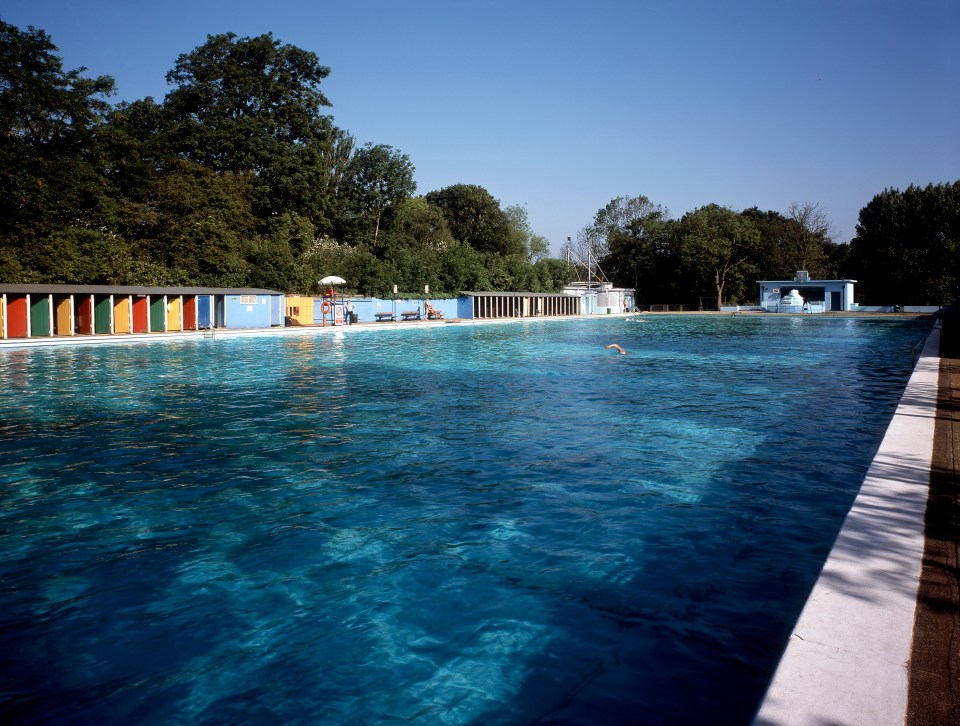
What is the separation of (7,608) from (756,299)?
75.6m

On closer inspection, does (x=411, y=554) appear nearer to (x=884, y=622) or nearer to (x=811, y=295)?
(x=884, y=622)

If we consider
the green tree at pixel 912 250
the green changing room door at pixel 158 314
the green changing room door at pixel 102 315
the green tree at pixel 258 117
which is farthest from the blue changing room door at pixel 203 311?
the green tree at pixel 912 250

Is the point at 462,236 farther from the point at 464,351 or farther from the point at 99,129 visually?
the point at 464,351

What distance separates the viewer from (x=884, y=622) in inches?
134

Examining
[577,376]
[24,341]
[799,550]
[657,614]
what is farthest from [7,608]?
[24,341]

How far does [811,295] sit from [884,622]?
66.7 m

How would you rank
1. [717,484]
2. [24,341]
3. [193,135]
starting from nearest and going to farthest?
[717,484] < [24,341] < [193,135]

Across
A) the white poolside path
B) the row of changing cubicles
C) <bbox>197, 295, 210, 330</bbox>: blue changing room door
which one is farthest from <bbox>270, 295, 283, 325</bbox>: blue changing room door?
the white poolside path

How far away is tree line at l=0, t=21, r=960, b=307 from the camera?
108ft

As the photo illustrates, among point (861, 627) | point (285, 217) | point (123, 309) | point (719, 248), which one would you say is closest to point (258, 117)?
point (285, 217)

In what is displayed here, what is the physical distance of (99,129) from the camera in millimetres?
36000

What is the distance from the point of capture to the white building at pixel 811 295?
60.7 metres

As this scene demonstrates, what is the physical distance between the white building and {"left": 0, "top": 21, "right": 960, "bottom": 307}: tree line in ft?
14.9

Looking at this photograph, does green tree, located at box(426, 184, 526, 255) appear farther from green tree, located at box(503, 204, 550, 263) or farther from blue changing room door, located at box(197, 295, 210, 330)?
blue changing room door, located at box(197, 295, 210, 330)
